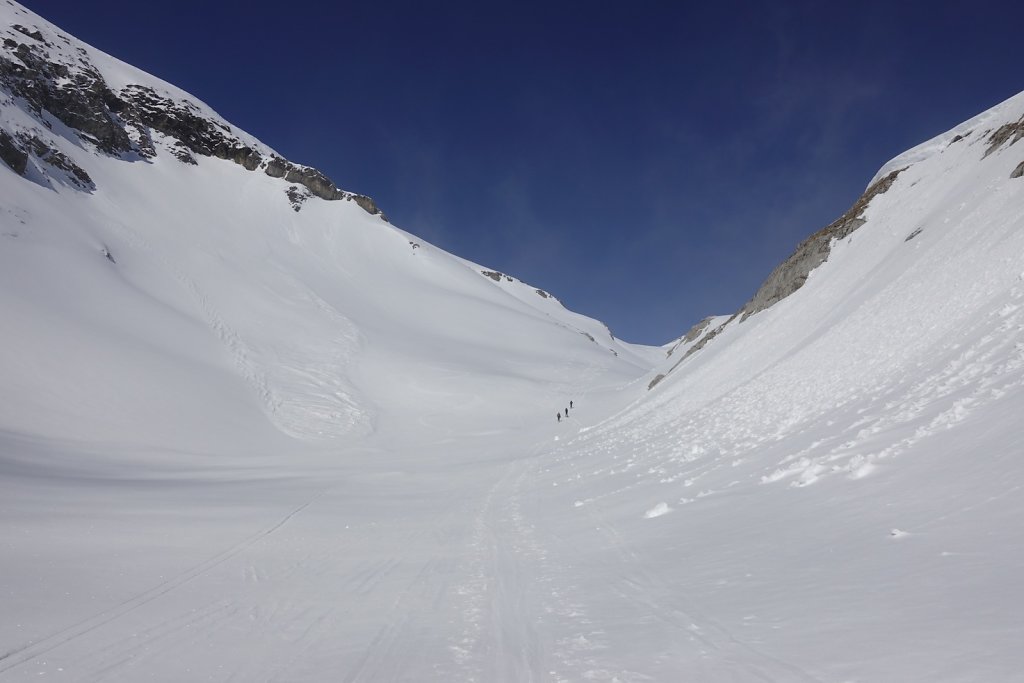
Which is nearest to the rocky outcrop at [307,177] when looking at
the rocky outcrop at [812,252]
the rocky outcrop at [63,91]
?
the rocky outcrop at [63,91]

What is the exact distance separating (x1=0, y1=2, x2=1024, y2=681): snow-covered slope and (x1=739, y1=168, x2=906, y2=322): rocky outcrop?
0.91 feet

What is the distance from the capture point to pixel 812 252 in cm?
3494

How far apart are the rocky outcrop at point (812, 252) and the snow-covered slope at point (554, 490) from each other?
0.28 meters

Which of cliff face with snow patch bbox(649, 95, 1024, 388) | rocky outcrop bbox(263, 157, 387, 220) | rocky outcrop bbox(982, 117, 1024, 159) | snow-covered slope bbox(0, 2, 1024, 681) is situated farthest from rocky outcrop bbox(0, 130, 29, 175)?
rocky outcrop bbox(982, 117, 1024, 159)

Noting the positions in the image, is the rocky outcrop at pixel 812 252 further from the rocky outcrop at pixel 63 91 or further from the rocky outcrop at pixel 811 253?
the rocky outcrop at pixel 63 91

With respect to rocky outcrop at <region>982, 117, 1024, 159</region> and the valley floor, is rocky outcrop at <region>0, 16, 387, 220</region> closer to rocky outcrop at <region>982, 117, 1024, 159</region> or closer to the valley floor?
the valley floor

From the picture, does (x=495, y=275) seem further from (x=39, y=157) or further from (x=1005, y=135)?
(x=1005, y=135)

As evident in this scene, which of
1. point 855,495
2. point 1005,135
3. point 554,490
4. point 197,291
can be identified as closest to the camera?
point 855,495

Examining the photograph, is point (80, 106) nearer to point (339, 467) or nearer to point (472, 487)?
point (339, 467)

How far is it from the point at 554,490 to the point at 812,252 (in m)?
28.6

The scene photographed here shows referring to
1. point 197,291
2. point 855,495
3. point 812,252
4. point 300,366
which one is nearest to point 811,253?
point 812,252

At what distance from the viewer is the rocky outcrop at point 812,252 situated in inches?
1329

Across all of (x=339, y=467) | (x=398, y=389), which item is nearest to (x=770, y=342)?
(x=339, y=467)

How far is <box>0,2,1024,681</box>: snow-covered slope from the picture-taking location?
16.2 feet
